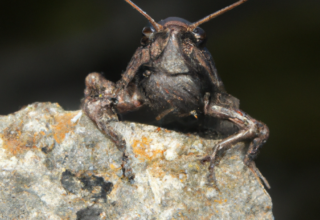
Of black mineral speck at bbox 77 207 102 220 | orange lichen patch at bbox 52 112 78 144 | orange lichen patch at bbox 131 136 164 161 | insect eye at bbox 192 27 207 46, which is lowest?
black mineral speck at bbox 77 207 102 220

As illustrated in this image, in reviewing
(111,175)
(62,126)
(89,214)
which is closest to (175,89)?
(111,175)

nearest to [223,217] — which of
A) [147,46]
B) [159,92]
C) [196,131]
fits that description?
[196,131]

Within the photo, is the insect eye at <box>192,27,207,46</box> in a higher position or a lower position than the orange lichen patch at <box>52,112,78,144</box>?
higher

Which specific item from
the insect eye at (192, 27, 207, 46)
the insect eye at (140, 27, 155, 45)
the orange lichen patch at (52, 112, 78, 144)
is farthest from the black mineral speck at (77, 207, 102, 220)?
the insect eye at (192, 27, 207, 46)

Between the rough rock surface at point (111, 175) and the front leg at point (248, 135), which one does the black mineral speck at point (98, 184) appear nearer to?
the rough rock surface at point (111, 175)

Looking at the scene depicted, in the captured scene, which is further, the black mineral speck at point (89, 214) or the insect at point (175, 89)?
the insect at point (175, 89)

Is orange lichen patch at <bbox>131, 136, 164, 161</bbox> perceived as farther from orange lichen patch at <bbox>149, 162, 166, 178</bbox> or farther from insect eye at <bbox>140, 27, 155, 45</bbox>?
insect eye at <bbox>140, 27, 155, 45</bbox>

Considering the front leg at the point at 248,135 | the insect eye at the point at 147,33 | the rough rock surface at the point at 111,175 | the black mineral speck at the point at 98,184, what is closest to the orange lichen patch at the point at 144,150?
the rough rock surface at the point at 111,175

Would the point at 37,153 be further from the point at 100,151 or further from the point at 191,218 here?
the point at 191,218
